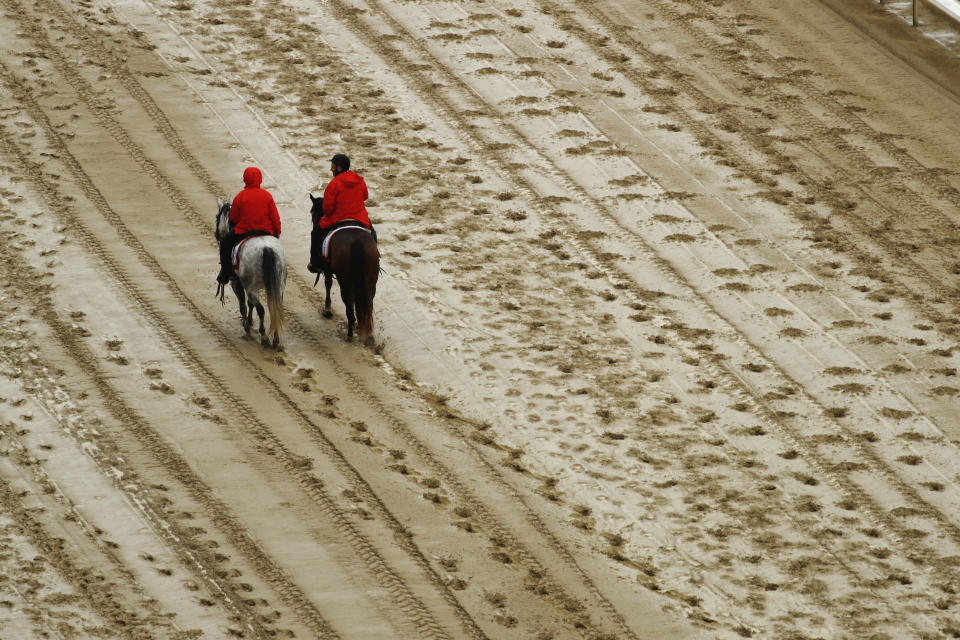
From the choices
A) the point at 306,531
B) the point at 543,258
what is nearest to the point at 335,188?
the point at 543,258

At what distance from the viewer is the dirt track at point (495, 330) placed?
11.8 meters

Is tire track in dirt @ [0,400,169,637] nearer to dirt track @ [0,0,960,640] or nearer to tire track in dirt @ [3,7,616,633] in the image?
dirt track @ [0,0,960,640]

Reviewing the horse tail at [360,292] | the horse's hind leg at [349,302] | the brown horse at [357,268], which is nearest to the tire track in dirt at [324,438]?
the horse's hind leg at [349,302]

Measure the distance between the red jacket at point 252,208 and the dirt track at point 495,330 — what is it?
3.94ft

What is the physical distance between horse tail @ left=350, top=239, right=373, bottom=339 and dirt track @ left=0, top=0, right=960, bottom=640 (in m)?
0.28

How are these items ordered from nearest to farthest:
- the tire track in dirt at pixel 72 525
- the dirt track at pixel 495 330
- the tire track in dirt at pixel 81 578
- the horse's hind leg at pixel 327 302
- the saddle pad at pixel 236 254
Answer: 1. the tire track in dirt at pixel 81 578
2. the tire track in dirt at pixel 72 525
3. the dirt track at pixel 495 330
4. the saddle pad at pixel 236 254
5. the horse's hind leg at pixel 327 302

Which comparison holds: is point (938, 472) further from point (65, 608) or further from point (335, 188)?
point (65, 608)

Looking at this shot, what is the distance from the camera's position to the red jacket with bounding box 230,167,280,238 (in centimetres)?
1439

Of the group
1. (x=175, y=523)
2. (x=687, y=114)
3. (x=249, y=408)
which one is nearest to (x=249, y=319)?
(x=249, y=408)

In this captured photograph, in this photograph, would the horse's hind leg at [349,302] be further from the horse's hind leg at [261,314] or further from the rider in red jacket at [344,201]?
the horse's hind leg at [261,314]

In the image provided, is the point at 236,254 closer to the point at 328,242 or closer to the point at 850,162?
the point at 328,242

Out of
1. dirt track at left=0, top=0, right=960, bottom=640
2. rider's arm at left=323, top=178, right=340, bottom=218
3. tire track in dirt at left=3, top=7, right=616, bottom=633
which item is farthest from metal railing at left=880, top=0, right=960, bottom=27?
tire track in dirt at left=3, top=7, right=616, bottom=633

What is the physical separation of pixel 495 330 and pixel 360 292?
1482mm

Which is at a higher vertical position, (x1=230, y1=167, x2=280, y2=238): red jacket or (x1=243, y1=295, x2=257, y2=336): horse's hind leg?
(x1=230, y1=167, x2=280, y2=238): red jacket
